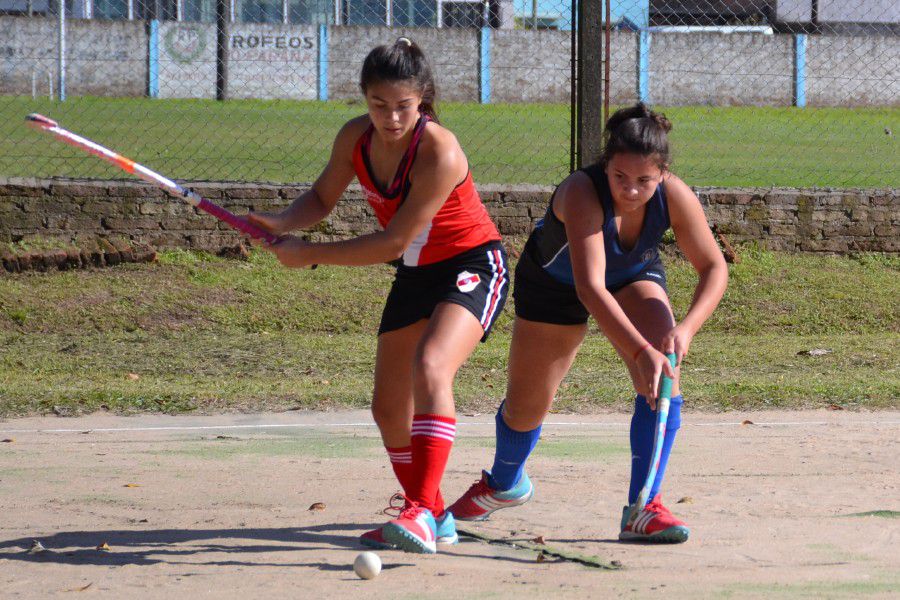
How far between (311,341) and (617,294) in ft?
14.0

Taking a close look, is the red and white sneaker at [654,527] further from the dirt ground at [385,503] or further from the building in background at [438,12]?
the building in background at [438,12]

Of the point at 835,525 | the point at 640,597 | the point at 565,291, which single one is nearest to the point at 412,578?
the point at 640,597

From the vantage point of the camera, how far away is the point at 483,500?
4523 mm

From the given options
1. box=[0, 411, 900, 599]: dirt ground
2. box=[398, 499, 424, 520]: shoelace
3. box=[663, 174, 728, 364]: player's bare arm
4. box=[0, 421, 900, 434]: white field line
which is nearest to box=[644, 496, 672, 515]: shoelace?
box=[0, 411, 900, 599]: dirt ground

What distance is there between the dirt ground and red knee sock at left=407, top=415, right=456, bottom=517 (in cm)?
21

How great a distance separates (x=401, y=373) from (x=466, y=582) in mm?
950

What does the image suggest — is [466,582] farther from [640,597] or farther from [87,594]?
[87,594]

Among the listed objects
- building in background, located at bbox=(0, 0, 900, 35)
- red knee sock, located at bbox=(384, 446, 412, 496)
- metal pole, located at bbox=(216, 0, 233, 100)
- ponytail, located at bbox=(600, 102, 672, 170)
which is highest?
building in background, located at bbox=(0, 0, 900, 35)

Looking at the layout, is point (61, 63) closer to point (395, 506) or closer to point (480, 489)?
point (395, 506)

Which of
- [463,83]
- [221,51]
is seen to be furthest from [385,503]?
[463,83]

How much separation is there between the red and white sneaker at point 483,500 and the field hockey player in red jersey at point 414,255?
0.31 meters

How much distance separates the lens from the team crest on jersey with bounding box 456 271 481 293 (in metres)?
4.24

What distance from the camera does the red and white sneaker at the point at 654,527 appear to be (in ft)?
13.3

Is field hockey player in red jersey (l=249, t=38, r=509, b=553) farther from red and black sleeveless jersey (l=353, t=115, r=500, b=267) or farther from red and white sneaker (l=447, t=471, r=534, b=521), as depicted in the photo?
red and white sneaker (l=447, t=471, r=534, b=521)
